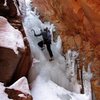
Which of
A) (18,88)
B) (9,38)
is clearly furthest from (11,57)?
(18,88)

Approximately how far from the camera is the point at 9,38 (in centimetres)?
773

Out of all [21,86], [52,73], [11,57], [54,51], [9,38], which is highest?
[9,38]

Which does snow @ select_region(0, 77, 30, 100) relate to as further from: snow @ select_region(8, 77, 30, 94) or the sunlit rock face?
the sunlit rock face

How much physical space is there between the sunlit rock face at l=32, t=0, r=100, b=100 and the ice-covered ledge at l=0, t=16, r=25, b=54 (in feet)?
7.60

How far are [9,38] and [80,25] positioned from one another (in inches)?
129

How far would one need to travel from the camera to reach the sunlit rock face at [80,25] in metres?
8.90

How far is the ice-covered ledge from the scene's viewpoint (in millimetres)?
7348

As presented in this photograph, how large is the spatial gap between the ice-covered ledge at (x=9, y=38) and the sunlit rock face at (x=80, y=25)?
7.60ft

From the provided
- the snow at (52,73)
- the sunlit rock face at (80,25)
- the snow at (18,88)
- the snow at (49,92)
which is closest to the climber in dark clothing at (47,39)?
the snow at (52,73)

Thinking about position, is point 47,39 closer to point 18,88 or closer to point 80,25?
point 80,25

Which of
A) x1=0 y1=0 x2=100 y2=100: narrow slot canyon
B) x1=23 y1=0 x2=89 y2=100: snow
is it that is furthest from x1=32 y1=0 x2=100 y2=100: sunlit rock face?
x1=23 y1=0 x2=89 y2=100: snow

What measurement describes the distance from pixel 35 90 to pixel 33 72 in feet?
3.18

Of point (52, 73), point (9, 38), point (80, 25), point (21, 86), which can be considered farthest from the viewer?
point (80, 25)

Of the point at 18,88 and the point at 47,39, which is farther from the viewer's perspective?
the point at 47,39
